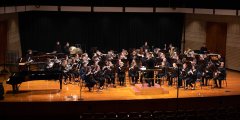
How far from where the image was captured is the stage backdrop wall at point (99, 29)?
828 inches

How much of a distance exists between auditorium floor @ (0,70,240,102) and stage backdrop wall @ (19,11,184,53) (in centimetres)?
527

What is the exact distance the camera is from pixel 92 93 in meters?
14.4

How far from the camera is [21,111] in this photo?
38.8 feet

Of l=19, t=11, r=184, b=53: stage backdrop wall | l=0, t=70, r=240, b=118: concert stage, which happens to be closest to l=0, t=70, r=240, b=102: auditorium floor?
l=0, t=70, r=240, b=118: concert stage

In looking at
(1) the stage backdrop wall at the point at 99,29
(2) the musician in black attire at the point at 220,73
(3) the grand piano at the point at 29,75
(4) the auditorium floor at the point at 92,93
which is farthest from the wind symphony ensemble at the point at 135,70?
(1) the stage backdrop wall at the point at 99,29

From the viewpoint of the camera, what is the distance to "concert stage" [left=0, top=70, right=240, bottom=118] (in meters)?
11.9

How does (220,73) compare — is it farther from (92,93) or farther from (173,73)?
(92,93)

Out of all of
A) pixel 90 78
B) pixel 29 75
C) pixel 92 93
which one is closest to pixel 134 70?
pixel 90 78

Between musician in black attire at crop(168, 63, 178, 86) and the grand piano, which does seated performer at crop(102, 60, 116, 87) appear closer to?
the grand piano

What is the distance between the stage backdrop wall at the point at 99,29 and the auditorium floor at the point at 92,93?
527 cm

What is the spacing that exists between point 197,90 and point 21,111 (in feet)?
23.9
